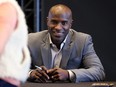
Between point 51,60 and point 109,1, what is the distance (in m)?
1.75

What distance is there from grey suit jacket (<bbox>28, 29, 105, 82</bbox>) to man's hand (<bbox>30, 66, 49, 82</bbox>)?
11.8 inches

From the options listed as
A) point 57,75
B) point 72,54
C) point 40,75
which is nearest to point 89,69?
point 72,54

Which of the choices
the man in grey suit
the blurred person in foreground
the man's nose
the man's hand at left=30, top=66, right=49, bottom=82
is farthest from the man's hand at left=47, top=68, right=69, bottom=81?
the blurred person in foreground

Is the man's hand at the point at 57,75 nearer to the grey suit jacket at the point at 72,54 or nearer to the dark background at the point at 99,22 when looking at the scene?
the grey suit jacket at the point at 72,54

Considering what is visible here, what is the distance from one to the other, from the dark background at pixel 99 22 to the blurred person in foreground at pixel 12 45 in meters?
3.17

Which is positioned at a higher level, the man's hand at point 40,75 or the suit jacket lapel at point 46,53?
the suit jacket lapel at point 46,53

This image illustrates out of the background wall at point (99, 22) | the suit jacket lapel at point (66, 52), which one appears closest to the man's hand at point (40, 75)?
the suit jacket lapel at point (66, 52)

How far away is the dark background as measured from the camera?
14.6 feet

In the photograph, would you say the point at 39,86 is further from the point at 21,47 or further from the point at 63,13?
the point at 21,47

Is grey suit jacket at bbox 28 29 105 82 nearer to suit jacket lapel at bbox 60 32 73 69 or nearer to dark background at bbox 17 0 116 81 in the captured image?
suit jacket lapel at bbox 60 32 73 69

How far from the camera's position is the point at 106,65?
14.0 ft

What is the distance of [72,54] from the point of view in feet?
10.3

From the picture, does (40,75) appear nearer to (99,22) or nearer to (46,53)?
(46,53)

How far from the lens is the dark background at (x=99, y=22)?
14.6ft
